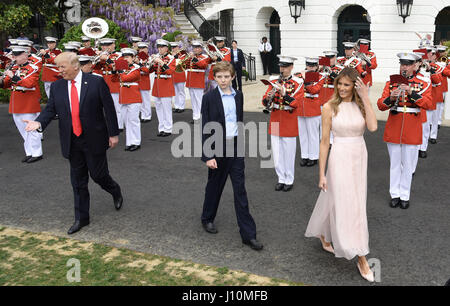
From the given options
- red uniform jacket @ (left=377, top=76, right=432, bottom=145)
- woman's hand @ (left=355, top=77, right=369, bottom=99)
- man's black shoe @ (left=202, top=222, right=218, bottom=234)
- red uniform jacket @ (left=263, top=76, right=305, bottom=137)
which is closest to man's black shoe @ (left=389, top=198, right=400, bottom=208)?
red uniform jacket @ (left=377, top=76, right=432, bottom=145)

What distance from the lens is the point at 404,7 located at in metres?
18.5

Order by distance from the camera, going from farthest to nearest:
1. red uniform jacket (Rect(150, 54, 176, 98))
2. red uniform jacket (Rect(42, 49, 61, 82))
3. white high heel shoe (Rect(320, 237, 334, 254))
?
red uniform jacket (Rect(42, 49, 61, 82)), red uniform jacket (Rect(150, 54, 176, 98)), white high heel shoe (Rect(320, 237, 334, 254))

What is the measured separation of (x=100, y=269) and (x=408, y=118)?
14.7 ft

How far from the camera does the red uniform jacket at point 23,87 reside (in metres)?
9.73

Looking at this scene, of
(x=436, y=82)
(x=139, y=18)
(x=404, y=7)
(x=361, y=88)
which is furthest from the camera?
(x=139, y=18)

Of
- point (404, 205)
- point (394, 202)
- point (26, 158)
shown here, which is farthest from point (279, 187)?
point (26, 158)

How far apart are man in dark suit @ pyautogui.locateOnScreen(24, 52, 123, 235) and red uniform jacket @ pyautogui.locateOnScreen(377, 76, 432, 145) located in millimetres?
3717

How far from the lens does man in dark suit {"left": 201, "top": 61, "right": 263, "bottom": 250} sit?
5.55m

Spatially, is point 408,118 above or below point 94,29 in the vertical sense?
below

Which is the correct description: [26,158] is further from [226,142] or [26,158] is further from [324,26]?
[324,26]

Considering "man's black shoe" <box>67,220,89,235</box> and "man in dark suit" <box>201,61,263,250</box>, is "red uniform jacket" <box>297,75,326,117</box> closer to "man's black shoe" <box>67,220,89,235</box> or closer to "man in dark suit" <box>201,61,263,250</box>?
"man in dark suit" <box>201,61,263,250</box>

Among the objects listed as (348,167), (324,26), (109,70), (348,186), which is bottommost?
(348,186)

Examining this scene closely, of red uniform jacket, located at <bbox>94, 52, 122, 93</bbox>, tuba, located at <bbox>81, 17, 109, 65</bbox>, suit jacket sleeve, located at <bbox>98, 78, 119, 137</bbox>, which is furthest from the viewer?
tuba, located at <bbox>81, 17, 109, 65</bbox>
